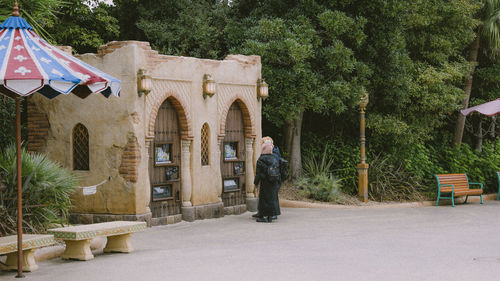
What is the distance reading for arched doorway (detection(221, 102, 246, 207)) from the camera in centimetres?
1627

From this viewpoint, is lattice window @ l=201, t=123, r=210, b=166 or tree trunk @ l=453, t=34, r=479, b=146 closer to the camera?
lattice window @ l=201, t=123, r=210, b=166

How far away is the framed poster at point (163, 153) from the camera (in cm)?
1448

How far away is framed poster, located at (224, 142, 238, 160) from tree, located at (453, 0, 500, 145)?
8.88 m

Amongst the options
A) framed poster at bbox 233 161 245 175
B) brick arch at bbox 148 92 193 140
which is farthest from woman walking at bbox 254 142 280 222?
framed poster at bbox 233 161 245 175

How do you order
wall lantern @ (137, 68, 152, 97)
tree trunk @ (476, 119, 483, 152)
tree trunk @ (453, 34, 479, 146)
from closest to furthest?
wall lantern @ (137, 68, 152, 97), tree trunk @ (453, 34, 479, 146), tree trunk @ (476, 119, 483, 152)

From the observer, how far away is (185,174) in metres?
14.9

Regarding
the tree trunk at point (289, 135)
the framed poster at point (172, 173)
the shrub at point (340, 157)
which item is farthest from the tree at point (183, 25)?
the framed poster at point (172, 173)

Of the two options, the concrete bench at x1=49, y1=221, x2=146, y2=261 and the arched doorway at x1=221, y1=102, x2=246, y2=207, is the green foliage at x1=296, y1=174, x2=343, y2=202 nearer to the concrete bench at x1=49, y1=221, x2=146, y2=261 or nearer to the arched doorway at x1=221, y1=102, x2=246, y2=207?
the arched doorway at x1=221, y1=102, x2=246, y2=207

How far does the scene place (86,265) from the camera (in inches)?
369

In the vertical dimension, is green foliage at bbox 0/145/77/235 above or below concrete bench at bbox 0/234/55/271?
above

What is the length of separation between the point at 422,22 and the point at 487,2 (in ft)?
12.9

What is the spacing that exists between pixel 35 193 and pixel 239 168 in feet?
21.2

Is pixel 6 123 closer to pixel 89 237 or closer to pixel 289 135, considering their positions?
pixel 289 135

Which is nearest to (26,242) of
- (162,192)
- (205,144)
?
(162,192)
